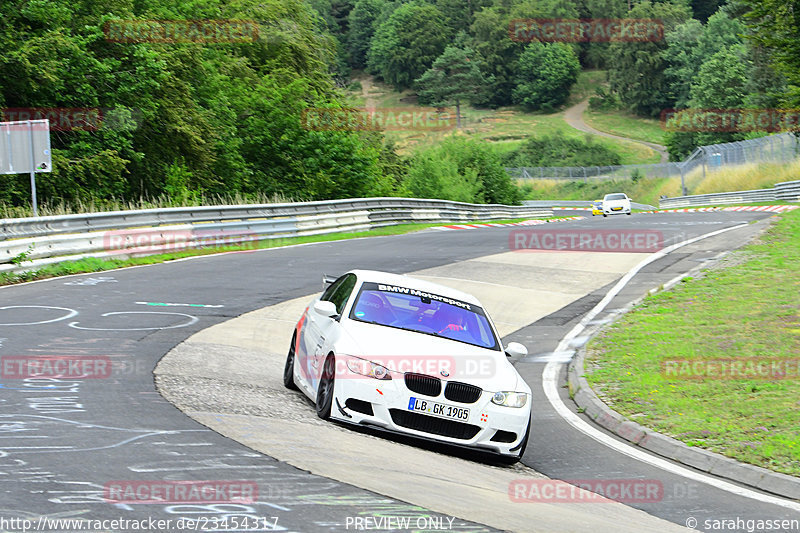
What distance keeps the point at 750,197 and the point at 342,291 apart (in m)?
51.1

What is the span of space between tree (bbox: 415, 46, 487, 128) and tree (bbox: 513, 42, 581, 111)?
354 inches

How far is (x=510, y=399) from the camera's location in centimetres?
859

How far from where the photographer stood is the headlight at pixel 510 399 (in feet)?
28.0

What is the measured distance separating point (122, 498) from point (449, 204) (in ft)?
131

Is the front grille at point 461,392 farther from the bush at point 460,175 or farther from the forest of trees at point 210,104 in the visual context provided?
the bush at point 460,175

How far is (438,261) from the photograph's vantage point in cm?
2323

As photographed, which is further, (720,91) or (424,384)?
(720,91)

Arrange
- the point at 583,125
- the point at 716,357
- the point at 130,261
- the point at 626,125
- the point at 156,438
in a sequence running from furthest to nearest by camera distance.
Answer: the point at 626,125 → the point at 583,125 → the point at 130,261 → the point at 716,357 → the point at 156,438

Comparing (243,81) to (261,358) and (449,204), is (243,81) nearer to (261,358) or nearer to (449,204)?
(449,204)

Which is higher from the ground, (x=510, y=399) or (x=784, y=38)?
(x=784, y=38)

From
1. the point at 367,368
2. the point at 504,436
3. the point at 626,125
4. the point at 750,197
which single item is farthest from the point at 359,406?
the point at 626,125

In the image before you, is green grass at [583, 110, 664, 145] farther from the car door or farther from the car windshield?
the car windshield

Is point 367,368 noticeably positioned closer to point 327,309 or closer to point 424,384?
point 424,384

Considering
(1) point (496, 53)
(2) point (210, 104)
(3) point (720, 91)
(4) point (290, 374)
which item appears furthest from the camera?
(1) point (496, 53)
